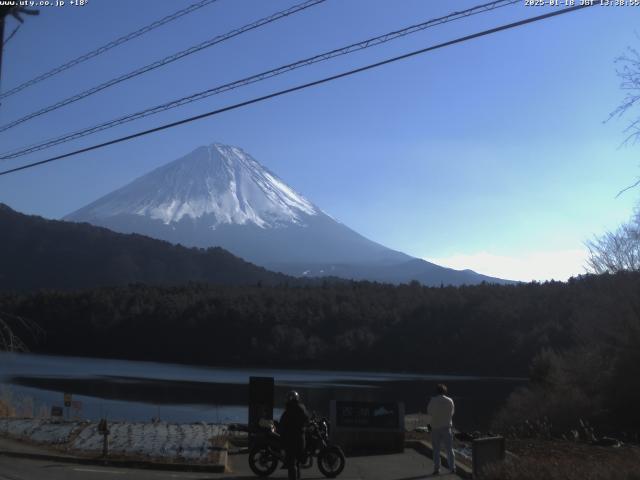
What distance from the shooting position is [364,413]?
15.6 m

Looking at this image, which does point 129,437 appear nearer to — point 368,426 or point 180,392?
point 368,426

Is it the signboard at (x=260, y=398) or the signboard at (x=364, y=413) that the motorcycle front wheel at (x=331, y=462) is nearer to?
the signboard at (x=364, y=413)

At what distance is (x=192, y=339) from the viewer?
9169cm

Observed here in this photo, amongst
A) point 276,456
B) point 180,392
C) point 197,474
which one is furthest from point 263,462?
point 180,392

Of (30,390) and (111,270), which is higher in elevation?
(111,270)

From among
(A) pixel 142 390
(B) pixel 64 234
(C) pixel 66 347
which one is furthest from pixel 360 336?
(B) pixel 64 234

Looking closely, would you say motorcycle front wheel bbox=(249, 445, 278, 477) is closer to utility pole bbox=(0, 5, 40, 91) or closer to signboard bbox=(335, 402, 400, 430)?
signboard bbox=(335, 402, 400, 430)

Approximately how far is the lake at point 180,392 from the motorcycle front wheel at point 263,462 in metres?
8.74

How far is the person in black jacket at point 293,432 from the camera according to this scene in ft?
39.5

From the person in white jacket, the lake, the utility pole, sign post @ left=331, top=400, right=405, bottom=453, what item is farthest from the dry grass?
the lake

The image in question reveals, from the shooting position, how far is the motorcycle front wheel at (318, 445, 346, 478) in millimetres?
12758

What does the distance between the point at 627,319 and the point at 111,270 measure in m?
118

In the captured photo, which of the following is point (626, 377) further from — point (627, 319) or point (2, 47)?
point (2, 47)

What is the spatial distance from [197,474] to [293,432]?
214cm
